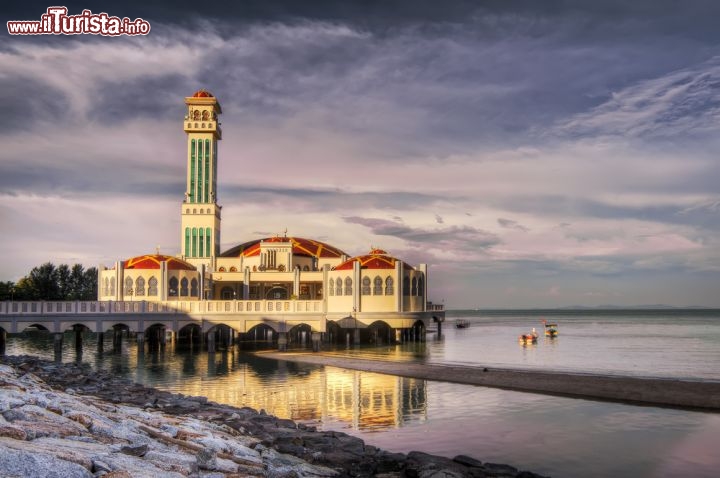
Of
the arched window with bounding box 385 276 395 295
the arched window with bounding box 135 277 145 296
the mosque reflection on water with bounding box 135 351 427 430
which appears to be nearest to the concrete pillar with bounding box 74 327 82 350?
the arched window with bounding box 135 277 145 296

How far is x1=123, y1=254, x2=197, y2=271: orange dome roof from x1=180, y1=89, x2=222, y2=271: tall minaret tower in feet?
50.9

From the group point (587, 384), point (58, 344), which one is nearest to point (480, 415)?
point (587, 384)

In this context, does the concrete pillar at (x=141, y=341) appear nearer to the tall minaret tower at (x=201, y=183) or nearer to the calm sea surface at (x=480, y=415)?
the calm sea surface at (x=480, y=415)

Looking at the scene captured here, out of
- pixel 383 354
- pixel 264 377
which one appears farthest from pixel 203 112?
pixel 264 377

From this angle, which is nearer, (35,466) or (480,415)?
(35,466)

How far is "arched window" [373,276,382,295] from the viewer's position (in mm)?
61719

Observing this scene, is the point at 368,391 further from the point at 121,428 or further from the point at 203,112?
the point at 203,112

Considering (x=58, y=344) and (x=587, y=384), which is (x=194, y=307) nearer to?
(x=58, y=344)

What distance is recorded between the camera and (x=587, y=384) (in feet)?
110

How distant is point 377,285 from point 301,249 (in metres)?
20.4

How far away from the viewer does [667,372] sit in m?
44.4

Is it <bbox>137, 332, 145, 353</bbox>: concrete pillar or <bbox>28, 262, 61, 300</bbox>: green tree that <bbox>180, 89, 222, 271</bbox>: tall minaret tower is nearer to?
<bbox>137, 332, 145, 353</bbox>: concrete pillar

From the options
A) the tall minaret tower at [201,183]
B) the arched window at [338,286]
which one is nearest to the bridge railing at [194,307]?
the arched window at [338,286]

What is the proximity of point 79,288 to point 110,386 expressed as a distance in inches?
4052
